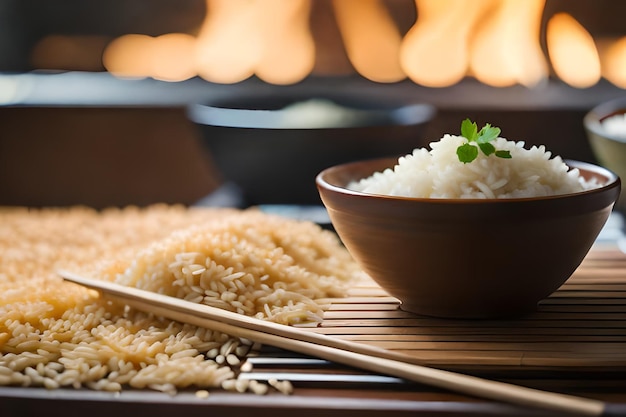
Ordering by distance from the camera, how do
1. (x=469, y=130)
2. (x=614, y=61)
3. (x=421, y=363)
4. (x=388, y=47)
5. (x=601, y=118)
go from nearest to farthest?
(x=421, y=363), (x=469, y=130), (x=601, y=118), (x=614, y=61), (x=388, y=47)

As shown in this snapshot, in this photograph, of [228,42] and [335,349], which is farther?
[228,42]

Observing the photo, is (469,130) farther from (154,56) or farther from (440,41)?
(154,56)

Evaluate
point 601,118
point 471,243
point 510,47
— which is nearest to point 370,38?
point 510,47

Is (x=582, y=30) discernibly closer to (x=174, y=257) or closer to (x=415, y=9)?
(x=415, y=9)

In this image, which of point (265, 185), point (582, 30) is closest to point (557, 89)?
point (582, 30)

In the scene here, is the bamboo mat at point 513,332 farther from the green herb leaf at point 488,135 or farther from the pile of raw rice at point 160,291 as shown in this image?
the green herb leaf at point 488,135

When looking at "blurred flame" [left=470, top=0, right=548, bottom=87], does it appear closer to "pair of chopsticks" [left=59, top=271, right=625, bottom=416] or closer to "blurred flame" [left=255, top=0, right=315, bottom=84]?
"blurred flame" [left=255, top=0, right=315, bottom=84]
